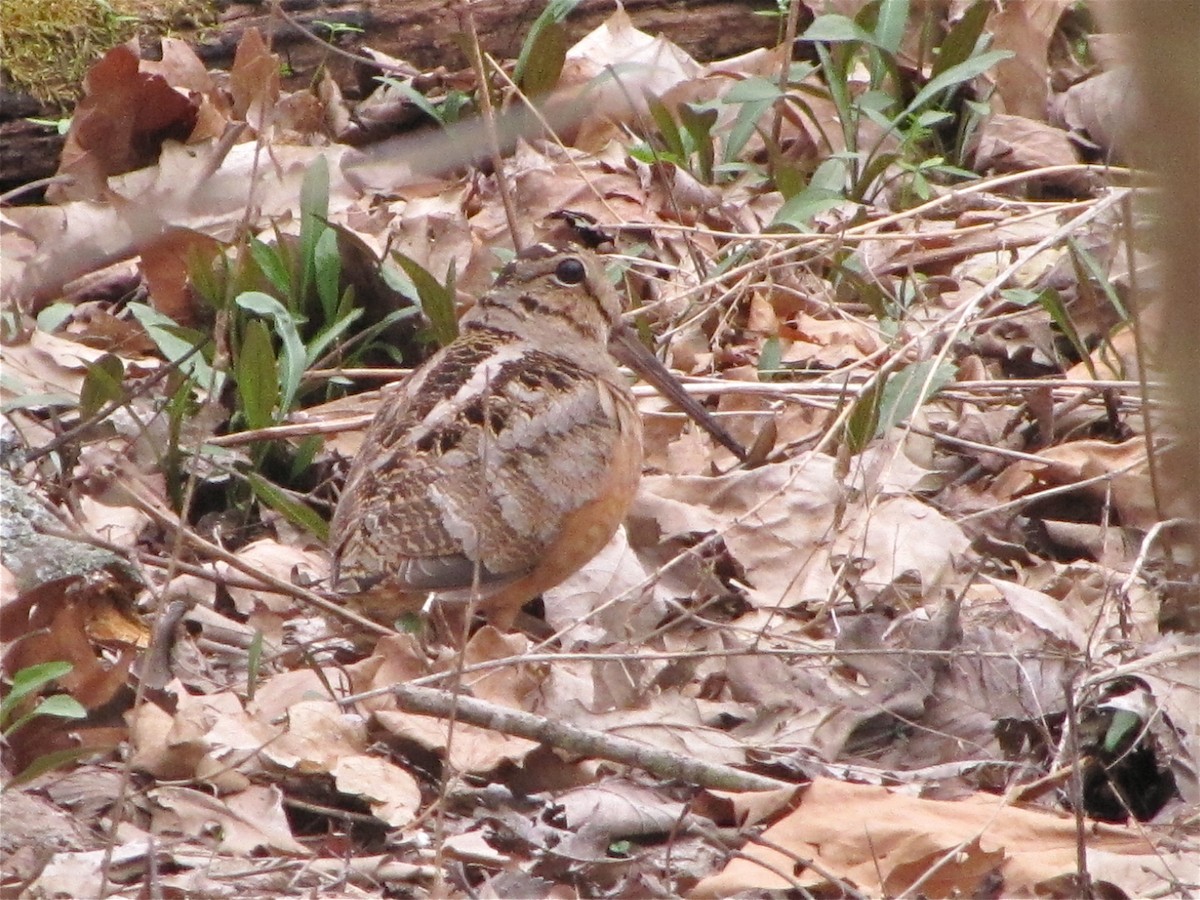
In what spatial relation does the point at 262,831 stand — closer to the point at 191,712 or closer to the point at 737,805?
the point at 191,712

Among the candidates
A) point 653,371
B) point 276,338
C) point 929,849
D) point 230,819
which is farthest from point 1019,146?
point 230,819

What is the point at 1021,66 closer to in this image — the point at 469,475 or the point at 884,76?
the point at 884,76

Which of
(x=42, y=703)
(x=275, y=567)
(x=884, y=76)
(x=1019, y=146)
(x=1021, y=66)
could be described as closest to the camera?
(x=42, y=703)

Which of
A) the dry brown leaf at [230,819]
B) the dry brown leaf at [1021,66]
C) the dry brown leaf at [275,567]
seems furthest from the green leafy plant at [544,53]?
the dry brown leaf at [230,819]

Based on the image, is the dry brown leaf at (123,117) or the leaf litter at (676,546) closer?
the leaf litter at (676,546)

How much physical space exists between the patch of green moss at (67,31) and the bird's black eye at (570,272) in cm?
208

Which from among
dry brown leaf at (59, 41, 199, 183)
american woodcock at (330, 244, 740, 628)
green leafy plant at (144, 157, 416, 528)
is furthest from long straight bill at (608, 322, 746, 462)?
dry brown leaf at (59, 41, 199, 183)

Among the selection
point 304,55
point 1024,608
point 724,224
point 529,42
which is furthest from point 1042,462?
point 304,55

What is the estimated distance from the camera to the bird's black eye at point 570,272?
171 inches

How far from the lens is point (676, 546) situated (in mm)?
4301

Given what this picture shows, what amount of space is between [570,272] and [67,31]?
2264 mm

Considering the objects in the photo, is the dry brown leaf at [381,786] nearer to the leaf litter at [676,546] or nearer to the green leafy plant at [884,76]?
the leaf litter at [676,546]

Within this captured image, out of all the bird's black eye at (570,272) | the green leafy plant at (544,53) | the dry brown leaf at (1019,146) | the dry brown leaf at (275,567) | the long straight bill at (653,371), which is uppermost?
the green leafy plant at (544,53)

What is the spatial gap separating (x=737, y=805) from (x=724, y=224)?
3.10 m
